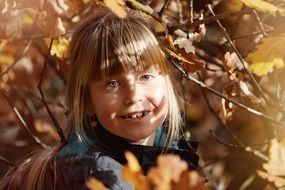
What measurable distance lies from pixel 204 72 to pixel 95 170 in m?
1.01

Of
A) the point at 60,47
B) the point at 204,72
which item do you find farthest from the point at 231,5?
the point at 60,47

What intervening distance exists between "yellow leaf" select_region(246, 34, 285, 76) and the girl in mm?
222

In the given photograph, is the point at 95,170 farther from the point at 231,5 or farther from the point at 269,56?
the point at 231,5

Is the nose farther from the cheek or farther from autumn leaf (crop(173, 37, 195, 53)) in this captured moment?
autumn leaf (crop(173, 37, 195, 53))

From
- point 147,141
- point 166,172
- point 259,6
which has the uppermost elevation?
point 166,172

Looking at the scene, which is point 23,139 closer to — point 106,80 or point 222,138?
point 222,138

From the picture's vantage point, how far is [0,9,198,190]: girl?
5.19 ft

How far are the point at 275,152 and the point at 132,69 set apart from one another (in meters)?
0.38

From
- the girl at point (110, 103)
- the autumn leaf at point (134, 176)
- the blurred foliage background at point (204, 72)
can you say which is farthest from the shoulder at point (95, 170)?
the autumn leaf at point (134, 176)

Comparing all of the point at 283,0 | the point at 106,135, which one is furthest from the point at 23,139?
the point at 283,0

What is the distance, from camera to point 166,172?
37.4 inches

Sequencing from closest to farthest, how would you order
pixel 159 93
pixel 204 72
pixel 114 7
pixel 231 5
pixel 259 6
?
pixel 114 7
pixel 259 6
pixel 159 93
pixel 231 5
pixel 204 72

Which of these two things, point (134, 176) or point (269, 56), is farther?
point (269, 56)

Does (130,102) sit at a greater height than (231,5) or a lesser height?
greater
